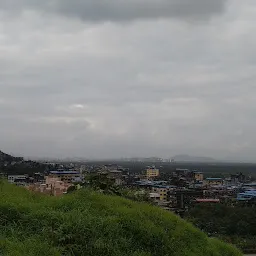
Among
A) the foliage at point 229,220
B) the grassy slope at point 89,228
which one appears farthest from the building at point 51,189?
the foliage at point 229,220

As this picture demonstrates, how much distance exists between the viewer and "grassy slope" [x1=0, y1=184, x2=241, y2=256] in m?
3.69

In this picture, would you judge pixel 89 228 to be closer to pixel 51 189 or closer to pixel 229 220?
pixel 51 189

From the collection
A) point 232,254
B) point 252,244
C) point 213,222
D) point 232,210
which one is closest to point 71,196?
point 232,254

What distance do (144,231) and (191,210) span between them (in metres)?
26.4

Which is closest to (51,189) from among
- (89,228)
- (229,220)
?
(89,228)

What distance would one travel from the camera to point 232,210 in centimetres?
2955

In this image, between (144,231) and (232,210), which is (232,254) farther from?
(232,210)

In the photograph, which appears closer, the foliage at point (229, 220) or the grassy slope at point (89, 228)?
the grassy slope at point (89, 228)

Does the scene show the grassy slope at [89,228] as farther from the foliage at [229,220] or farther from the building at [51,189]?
the foliage at [229,220]

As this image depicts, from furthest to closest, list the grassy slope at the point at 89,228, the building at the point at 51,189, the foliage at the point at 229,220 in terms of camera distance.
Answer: the foliage at the point at 229,220, the building at the point at 51,189, the grassy slope at the point at 89,228

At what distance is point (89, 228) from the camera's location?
4020 millimetres

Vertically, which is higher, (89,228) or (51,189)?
(51,189)

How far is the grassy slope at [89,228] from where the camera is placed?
12.1 feet

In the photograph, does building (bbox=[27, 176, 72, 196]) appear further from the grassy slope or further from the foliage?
the foliage
